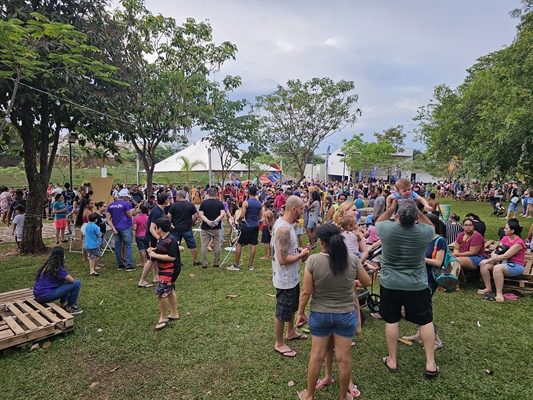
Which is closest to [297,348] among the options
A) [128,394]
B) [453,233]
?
[128,394]

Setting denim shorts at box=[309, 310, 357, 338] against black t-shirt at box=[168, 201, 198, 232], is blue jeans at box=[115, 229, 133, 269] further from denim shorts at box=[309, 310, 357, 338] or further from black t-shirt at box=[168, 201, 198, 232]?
denim shorts at box=[309, 310, 357, 338]

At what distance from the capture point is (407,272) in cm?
323

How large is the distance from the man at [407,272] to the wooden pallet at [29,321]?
13.3 feet

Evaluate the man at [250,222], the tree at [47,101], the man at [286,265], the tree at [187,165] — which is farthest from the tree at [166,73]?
the tree at [187,165]

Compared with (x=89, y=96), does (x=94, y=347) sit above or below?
below

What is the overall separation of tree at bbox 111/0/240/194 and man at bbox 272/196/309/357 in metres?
6.89

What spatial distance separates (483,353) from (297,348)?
87.5 inches

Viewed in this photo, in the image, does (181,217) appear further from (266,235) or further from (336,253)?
(336,253)

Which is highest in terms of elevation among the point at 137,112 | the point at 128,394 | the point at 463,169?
the point at 137,112

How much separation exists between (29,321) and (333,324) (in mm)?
3989

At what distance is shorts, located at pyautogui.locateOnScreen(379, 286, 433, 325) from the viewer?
10.7ft

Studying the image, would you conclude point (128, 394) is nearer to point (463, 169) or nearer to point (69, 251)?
point (69, 251)

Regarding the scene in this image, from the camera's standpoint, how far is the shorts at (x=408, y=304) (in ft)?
10.7

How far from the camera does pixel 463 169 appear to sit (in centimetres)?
912
